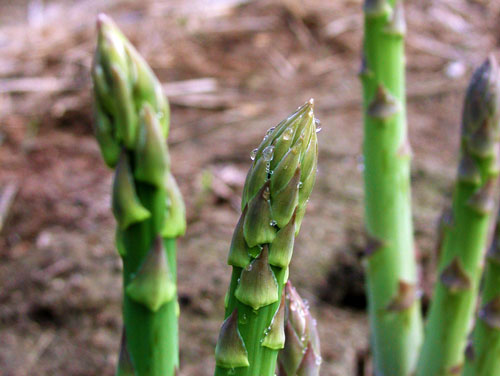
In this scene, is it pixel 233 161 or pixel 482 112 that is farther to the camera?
pixel 233 161

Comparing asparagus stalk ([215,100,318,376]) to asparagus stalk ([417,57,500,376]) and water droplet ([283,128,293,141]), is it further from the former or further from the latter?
asparagus stalk ([417,57,500,376])

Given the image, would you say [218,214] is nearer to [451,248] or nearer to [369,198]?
[369,198]

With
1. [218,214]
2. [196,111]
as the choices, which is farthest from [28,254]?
[196,111]

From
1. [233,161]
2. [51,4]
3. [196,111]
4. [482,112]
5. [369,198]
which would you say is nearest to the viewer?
[482,112]

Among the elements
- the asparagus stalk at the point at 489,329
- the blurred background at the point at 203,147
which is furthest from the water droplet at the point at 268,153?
the blurred background at the point at 203,147

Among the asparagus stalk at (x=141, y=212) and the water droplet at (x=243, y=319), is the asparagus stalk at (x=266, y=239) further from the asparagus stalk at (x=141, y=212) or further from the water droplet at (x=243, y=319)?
the asparagus stalk at (x=141, y=212)

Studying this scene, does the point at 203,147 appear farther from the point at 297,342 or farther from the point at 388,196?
the point at 297,342

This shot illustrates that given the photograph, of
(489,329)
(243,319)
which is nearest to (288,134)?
(243,319)
